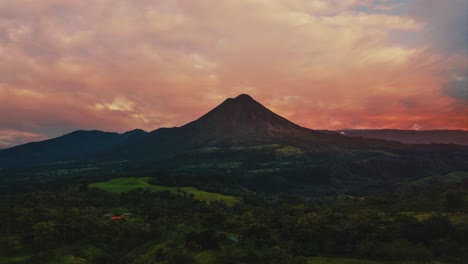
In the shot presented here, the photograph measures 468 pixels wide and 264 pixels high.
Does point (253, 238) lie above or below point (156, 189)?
below

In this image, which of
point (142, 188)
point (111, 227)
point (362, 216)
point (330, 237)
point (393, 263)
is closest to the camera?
point (393, 263)

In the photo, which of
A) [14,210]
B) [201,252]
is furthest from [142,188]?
[201,252]

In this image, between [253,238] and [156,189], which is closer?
[253,238]

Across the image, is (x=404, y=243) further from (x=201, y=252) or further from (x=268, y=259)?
(x=201, y=252)

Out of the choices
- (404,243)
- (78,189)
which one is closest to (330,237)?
(404,243)

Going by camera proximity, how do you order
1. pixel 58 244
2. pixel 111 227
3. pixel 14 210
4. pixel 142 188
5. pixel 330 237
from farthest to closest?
pixel 142 188
pixel 14 210
pixel 111 227
pixel 58 244
pixel 330 237

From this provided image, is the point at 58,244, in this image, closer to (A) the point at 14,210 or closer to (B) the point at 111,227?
(B) the point at 111,227

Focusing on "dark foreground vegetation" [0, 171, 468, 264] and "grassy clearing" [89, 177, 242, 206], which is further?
"grassy clearing" [89, 177, 242, 206]

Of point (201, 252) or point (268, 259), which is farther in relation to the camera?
point (201, 252)

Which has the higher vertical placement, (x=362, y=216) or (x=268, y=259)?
(x=362, y=216)

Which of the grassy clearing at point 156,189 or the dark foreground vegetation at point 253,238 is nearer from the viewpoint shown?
Result: the dark foreground vegetation at point 253,238
